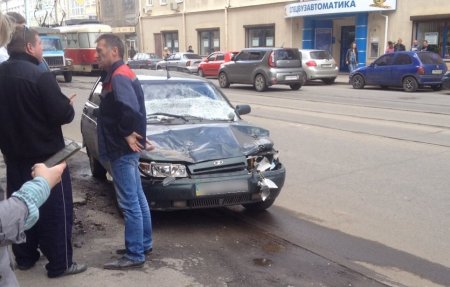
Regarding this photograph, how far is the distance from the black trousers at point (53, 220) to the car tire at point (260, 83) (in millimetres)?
16224

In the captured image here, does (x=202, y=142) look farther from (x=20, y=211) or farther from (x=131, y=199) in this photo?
(x=20, y=211)

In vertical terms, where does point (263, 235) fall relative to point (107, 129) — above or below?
below

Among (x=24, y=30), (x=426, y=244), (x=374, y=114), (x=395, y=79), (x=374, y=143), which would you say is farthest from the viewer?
(x=395, y=79)

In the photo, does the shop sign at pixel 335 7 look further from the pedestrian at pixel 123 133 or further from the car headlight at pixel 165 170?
the pedestrian at pixel 123 133

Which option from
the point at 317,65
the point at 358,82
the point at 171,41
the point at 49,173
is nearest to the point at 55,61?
the point at 317,65

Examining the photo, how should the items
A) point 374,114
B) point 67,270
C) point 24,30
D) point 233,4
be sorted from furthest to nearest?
point 233,4
point 374,114
point 67,270
point 24,30

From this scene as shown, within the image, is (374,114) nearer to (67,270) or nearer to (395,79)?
(395,79)

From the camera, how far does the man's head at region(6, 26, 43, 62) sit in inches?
141

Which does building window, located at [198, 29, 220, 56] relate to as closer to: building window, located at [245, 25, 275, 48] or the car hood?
building window, located at [245, 25, 275, 48]

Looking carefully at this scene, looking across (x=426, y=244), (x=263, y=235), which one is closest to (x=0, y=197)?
(x=263, y=235)

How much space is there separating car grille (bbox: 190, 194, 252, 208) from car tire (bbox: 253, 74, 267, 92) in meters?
14.9

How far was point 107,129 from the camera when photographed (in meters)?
3.99

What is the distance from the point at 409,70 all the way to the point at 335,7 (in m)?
8.34

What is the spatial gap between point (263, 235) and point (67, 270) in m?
1.91
